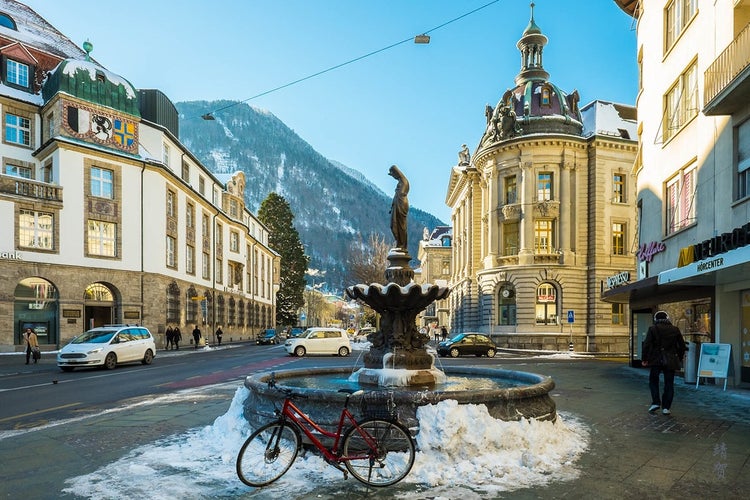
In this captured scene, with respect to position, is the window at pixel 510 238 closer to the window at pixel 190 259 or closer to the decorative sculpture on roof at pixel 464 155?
the decorative sculpture on roof at pixel 464 155

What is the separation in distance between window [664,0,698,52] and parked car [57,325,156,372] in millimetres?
23663


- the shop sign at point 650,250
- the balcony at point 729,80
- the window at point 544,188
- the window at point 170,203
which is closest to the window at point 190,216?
the window at point 170,203

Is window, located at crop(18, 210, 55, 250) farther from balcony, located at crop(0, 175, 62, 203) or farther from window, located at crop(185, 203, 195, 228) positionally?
window, located at crop(185, 203, 195, 228)

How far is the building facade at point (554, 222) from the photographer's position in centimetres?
3969

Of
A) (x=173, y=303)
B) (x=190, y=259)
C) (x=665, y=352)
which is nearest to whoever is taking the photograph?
(x=665, y=352)

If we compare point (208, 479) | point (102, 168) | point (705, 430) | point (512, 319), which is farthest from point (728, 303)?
point (102, 168)

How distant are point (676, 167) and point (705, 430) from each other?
12461 millimetres

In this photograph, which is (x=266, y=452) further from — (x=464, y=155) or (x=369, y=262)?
(x=464, y=155)

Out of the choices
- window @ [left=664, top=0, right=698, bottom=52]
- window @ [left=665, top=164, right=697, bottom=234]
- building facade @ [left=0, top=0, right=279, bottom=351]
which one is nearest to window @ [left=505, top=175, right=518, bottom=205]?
window @ [left=664, top=0, right=698, bottom=52]

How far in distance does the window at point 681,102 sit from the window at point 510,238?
2199 centimetres

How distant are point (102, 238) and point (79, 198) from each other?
288 cm

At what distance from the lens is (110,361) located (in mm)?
21484

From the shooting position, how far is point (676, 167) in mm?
18562

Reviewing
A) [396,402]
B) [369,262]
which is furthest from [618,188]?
[396,402]
